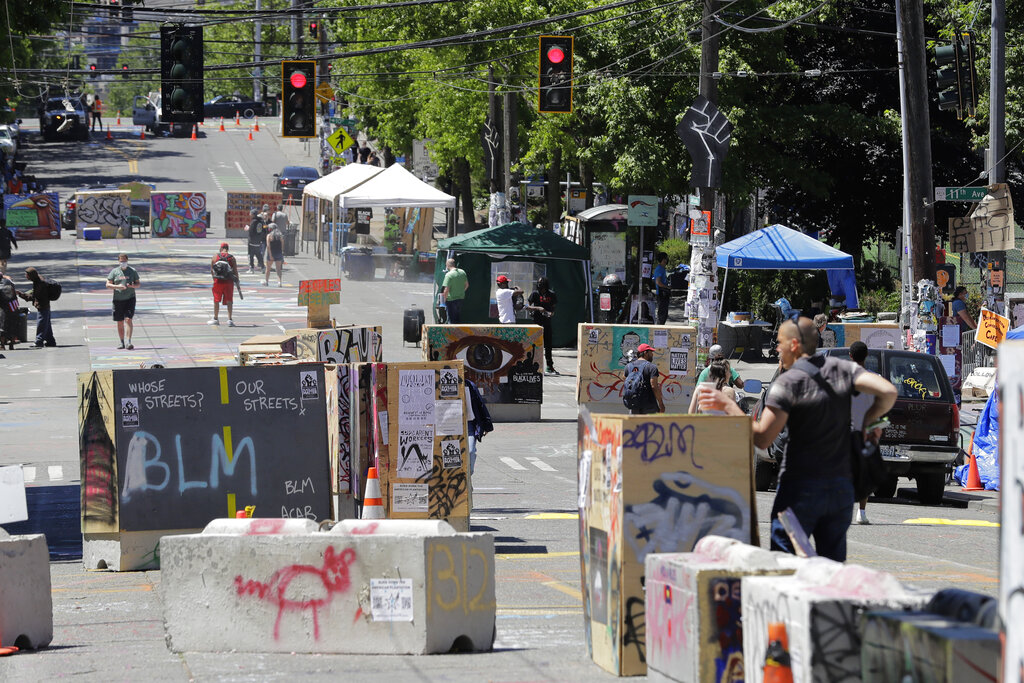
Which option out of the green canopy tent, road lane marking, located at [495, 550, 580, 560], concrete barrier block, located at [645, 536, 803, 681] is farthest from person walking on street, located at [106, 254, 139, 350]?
concrete barrier block, located at [645, 536, 803, 681]

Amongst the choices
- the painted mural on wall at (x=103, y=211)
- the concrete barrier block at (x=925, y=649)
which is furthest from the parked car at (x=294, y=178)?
the concrete barrier block at (x=925, y=649)

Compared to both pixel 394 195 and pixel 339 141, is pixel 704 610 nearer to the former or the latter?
pixel 394 195

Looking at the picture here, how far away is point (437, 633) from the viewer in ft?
25.4

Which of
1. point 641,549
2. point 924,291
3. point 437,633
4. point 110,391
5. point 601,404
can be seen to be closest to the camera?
point 641,549

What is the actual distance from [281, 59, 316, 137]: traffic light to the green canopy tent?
5.58 metres

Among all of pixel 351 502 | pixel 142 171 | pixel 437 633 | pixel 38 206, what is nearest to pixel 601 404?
pixel 351 502

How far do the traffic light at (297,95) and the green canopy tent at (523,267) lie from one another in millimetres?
5581

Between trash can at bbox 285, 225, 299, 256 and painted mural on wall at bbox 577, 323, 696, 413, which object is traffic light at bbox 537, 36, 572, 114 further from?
trash can at bbox 285, 225, 299, 256

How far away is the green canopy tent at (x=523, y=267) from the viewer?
2978 centimetres

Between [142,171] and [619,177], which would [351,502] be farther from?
[142,171]

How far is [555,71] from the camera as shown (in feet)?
82.2

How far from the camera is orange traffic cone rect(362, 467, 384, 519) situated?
32.6 ft

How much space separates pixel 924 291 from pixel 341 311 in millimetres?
17528

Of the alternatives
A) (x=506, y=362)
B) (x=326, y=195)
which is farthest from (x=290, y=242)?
(x=506, y=362)
